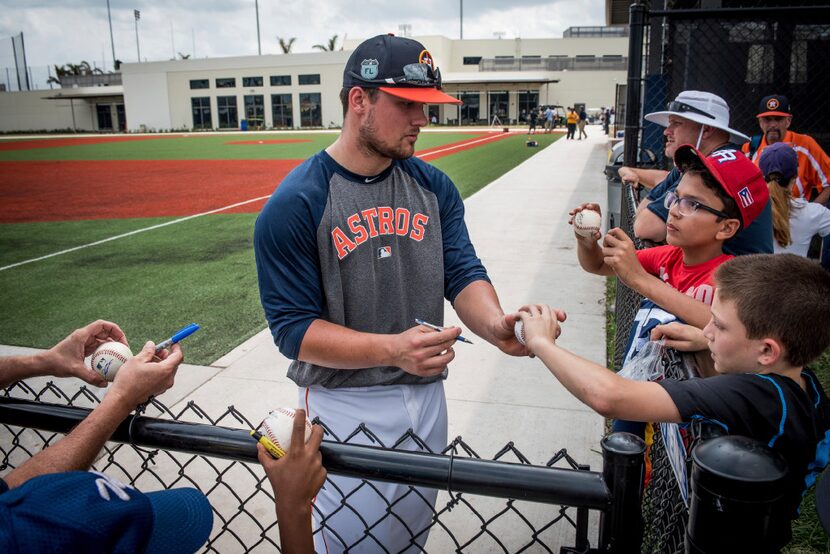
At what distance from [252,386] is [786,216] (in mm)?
4019

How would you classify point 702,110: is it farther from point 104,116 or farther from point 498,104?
point 104,116

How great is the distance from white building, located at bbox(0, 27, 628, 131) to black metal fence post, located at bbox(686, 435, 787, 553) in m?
65.8

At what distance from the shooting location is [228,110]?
2768 inches

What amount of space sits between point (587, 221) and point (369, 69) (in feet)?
3.78

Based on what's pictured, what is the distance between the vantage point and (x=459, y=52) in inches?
3088

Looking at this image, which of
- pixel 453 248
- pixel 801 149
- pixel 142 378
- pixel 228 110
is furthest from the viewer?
pixel 228 110

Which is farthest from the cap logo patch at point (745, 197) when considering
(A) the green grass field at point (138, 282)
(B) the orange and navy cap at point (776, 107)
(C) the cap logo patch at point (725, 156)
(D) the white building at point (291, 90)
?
(D) the white building at point (291, 90)

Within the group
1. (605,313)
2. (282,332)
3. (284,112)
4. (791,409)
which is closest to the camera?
(791,409)

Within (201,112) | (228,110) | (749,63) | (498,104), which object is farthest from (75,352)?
(201,112)

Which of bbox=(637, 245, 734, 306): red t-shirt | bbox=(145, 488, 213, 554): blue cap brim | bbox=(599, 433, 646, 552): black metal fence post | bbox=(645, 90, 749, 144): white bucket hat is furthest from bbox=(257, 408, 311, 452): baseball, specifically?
bbox=(645, 90, 749, 144): white bucket hat

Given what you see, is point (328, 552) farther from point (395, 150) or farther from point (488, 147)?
point (488, 147)

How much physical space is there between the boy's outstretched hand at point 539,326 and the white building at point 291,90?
213 feet

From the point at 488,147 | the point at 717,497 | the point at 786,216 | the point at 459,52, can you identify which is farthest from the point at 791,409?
the point at 459,52

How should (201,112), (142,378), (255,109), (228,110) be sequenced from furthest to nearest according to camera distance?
(201,112) → (228,110) → (255,109) → (142,378)
